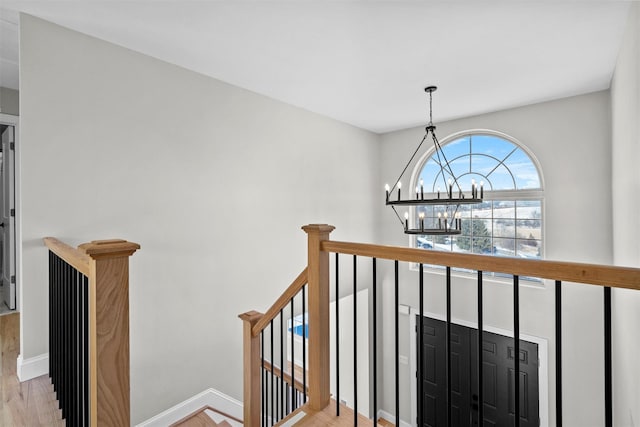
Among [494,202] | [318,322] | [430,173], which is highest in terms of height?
[430,173]

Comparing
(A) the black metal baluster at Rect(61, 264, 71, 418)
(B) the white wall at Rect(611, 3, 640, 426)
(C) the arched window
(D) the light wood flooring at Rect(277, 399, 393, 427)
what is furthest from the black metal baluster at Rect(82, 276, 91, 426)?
(C) the arched window

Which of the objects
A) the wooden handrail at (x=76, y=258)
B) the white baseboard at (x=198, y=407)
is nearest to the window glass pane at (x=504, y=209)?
the white baseboard at (x=198, y=407)

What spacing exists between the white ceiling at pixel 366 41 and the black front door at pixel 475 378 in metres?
3.10

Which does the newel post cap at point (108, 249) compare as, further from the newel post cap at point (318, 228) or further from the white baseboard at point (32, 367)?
the white baseboard at point (32, 367)

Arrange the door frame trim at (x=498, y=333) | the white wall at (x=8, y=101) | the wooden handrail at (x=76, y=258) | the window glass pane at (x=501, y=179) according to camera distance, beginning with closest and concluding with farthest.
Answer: the wooden handrail at (x=76, y=258) → the white wall at (x=8, y=101) → the door frame trim at (x=498, y=333) → the window glass pane at (x=501, y=179)

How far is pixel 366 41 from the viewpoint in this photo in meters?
2.40

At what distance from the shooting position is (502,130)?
13.5 feet

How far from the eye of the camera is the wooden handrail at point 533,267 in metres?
0.91

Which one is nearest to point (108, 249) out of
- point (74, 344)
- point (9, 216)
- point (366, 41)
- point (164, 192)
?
point (74, 344)

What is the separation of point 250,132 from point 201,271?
1482mm

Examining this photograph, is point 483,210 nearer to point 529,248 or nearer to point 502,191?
point 502,191

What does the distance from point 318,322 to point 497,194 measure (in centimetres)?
354

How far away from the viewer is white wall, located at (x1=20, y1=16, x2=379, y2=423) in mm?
2086

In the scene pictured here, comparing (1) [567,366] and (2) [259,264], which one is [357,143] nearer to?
(2) [259,264]
